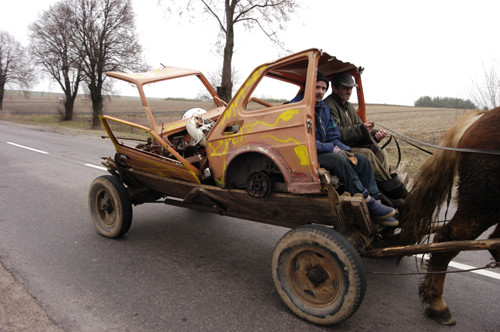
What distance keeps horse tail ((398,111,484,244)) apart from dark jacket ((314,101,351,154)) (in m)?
0.71

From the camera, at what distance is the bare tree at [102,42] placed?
27.3 metres

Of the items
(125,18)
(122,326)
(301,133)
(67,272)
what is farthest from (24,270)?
(125,18)

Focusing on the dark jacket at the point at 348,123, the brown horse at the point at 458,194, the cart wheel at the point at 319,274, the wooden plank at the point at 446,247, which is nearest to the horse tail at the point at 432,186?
the brown horse at the point at 458,194

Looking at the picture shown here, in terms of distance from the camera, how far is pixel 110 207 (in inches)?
177

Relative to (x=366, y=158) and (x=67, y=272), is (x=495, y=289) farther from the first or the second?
(x=67, y=272)

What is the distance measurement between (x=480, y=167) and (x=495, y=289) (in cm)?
147

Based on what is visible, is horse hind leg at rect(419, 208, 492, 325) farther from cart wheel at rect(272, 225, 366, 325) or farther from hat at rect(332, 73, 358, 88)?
hat at rect(332, 73, 358, 88)

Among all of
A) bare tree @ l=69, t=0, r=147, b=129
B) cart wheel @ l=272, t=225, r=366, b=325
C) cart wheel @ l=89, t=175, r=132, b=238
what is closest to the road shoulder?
cart wheel @ l=89, t=175, r=132, b=238

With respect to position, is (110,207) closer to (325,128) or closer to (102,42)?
(325,128)

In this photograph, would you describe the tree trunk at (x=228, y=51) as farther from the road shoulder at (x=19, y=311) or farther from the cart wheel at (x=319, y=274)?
the cart wheel at (x=319, y=274)

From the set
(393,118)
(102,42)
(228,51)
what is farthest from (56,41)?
(393,118)

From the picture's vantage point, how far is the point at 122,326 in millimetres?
2691

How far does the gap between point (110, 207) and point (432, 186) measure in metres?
3.72

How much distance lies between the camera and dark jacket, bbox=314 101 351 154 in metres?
3.26
